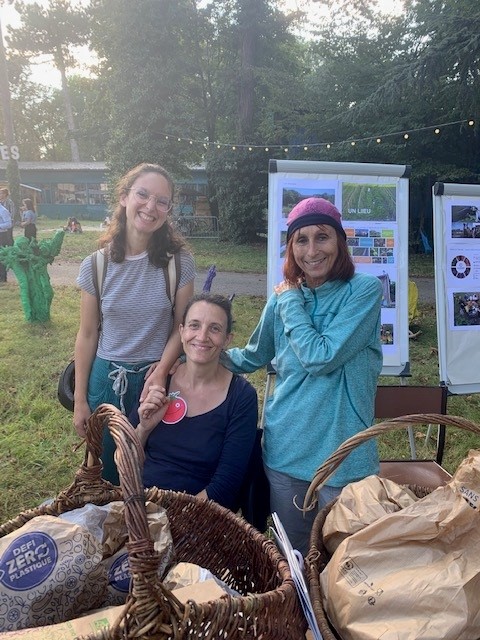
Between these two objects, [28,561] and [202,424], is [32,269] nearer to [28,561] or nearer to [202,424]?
[202,424]

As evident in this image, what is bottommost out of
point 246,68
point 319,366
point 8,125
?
point 319,366

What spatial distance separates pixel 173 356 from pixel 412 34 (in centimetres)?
1508

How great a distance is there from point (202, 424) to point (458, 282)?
2.11m

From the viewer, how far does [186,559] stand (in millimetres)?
1439

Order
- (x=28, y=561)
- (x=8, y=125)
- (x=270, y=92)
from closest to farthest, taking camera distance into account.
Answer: (x=28, y=561) → (x=270, y=92) → (x=8, y=125)

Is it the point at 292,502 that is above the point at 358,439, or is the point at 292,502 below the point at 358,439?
below

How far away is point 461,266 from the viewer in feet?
10.4

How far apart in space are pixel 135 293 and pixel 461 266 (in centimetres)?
215

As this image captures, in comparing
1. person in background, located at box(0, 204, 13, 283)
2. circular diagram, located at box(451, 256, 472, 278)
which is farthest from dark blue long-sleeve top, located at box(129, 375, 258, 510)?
person in background, located at box(0, 204, 13, 283)

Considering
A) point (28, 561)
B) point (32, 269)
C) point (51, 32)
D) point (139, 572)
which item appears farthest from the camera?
point (51, 32)

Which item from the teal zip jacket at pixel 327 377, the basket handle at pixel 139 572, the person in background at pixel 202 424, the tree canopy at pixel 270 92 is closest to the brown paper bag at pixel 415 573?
the basket handle at pixel 139 572

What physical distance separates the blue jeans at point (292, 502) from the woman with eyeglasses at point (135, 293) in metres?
0.61

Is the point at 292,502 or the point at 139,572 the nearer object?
the point at 139,572

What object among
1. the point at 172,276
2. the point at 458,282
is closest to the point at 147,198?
the point at 172,276
